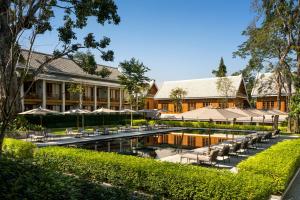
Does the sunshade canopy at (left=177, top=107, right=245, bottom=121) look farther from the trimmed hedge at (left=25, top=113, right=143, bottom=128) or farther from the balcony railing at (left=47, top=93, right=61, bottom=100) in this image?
the balcony railing at (left=47, top=93, right=61, bottom=100)

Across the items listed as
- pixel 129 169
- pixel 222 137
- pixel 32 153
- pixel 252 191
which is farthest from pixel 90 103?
pixel 252 191

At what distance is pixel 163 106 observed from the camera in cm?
5319

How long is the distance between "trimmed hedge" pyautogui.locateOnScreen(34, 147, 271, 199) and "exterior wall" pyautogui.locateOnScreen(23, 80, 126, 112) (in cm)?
2574

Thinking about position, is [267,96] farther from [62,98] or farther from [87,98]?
[62,98]

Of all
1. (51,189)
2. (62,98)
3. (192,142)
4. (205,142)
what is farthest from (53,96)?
(51,189)

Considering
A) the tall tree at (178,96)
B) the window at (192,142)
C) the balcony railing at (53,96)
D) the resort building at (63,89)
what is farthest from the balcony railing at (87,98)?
the window at (192,142)

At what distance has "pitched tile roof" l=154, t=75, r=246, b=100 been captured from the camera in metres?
46.4

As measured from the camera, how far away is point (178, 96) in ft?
162

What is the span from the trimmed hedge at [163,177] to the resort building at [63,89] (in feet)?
80.8

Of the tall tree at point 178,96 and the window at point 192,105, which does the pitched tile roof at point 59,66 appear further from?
the window at point 192,105

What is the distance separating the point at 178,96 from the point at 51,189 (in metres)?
45.3

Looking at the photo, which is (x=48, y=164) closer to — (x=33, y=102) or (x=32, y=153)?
(x=32, y=153)

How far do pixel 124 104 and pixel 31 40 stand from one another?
1808 inches

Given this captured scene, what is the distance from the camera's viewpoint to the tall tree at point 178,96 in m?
48.8
